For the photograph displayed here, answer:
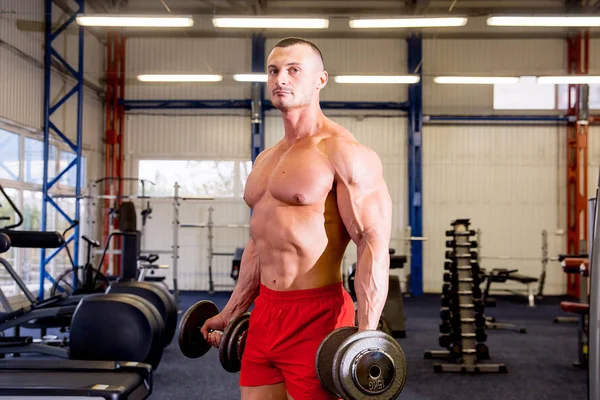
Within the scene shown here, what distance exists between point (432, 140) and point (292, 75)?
8196 millimetres

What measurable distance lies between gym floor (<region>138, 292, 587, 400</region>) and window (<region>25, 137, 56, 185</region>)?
3.58 m

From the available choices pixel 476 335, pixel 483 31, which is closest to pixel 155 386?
pixel 476 335

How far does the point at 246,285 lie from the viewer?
6.01ft

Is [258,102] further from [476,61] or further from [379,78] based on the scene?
[476,61]

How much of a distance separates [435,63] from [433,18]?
3.70 meters

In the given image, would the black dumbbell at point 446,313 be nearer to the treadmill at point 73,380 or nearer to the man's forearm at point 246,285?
the treadmill at point 73,380

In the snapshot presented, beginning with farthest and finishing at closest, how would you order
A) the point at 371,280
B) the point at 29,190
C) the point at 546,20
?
1. the point at 29,190
2. the point at 546,20
3. the point at 371,280

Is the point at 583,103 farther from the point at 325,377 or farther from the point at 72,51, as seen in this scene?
the point at 325,377

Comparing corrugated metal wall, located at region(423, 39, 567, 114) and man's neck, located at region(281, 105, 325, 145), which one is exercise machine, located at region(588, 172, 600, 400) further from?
corrugated metal wall, located at region(423, 39, 567, 114)

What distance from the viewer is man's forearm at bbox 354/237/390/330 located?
1.46 metres

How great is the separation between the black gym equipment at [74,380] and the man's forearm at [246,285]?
92 cm

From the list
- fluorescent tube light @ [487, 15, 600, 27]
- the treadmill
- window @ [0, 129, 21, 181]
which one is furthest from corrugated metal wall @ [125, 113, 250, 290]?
the treadmill

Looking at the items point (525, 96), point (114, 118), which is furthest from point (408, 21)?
point (114, 118)

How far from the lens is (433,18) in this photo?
593cm
